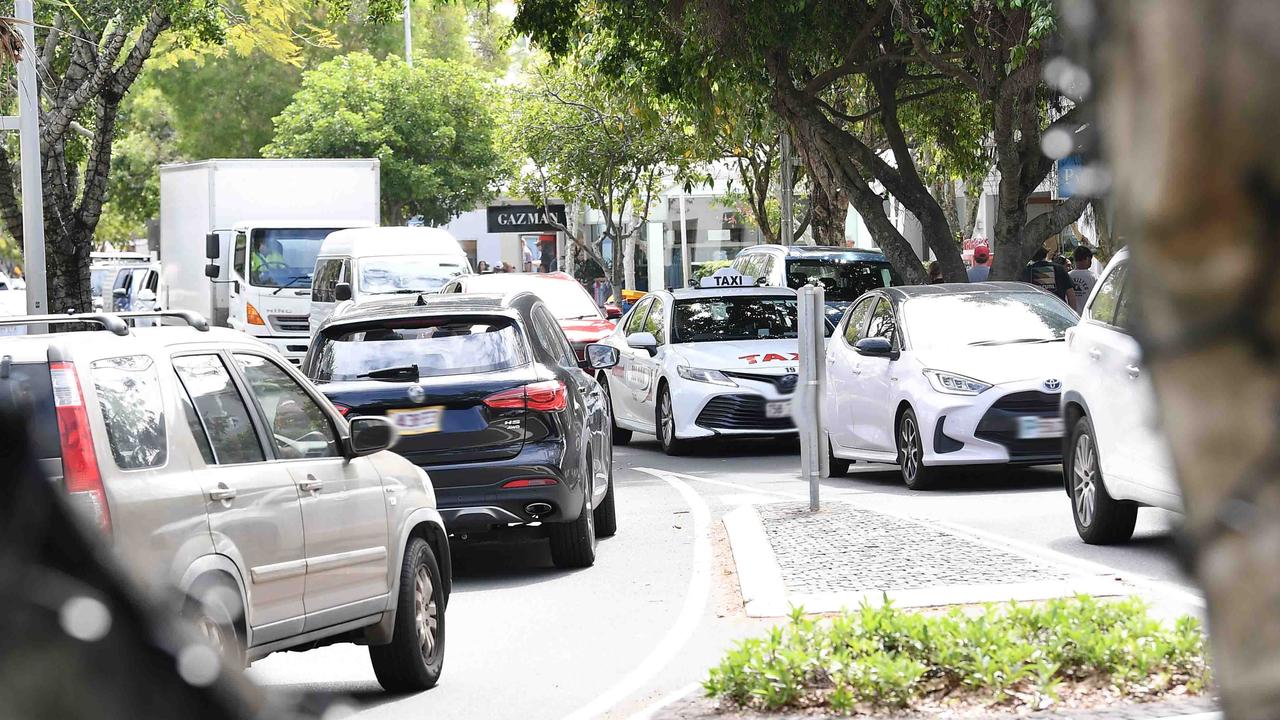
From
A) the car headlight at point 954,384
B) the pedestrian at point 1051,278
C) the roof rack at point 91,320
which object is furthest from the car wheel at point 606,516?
the pedestrian at point 1051,278

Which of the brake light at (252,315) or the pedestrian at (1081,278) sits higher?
the pedestrian at (1081,278)

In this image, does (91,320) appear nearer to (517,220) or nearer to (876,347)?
(876,347)

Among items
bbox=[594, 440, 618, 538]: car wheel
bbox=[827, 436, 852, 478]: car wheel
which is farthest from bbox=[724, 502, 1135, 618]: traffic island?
bbox=[827, 436, 852, 478]: car wheel

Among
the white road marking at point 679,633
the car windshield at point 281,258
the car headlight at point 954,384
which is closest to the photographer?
the white road marking at point 679,633

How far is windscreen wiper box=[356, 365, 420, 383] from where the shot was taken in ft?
32.5

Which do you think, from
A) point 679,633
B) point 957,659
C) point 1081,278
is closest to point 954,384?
point 679,633

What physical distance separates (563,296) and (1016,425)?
10645 millimetres

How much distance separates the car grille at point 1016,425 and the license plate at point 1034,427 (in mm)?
28

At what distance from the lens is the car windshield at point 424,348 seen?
10039 millimetres

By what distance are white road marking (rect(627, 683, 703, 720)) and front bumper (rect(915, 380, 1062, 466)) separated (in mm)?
6564

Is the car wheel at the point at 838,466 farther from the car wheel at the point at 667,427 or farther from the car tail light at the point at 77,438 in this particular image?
the car tail light at the point at 77,438

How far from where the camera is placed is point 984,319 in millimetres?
14117

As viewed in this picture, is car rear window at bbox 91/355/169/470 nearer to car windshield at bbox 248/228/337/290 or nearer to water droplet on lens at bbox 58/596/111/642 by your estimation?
water droplet on lens at bbox 58/596/111/642

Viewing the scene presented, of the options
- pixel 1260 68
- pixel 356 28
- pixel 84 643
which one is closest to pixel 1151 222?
pixel 1260 68
